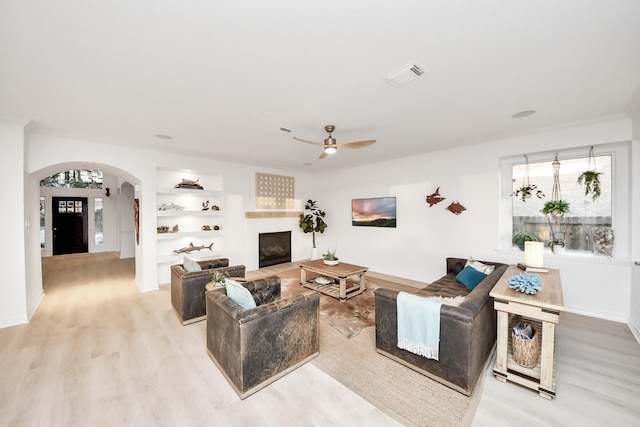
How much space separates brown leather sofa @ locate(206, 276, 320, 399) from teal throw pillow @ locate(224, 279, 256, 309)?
0.06m

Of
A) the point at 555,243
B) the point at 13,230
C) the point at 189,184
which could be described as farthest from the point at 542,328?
the point at 13,230

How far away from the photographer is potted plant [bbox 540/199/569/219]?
12.1 feet

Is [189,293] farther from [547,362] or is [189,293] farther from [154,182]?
[547,362]

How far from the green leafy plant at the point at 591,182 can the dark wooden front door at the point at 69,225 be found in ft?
44.3

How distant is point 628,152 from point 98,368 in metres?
6.78

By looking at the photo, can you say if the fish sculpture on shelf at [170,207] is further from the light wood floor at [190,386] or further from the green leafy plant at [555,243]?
the green leafy plant at [555,243]

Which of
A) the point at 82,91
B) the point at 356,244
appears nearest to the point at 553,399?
the point at 356,244

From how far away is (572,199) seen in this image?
3.73 m

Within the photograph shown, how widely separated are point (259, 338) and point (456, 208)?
417 cm

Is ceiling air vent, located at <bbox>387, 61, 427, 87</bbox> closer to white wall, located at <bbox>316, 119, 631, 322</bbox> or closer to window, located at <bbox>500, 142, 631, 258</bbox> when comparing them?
white wall, located at <bbox>316, 119, 631, 322</bbox>

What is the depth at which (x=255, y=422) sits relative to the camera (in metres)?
1.78

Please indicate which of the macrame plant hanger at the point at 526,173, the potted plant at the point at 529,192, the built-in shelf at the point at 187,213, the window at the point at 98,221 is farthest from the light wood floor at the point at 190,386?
the window at the point at 98,221

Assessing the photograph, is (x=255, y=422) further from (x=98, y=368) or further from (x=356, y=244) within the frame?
(x=356, y=244)

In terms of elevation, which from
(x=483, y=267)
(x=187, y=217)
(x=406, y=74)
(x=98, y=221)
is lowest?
(x=483, y=267)
